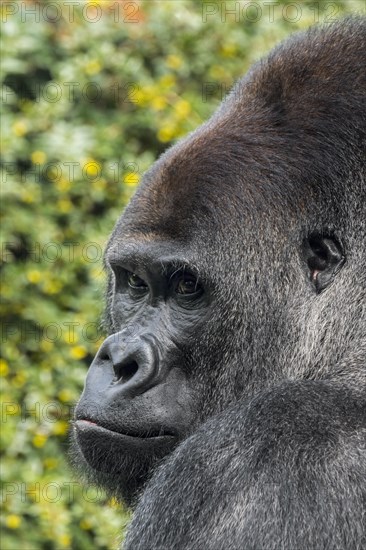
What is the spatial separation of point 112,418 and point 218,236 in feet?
2.28

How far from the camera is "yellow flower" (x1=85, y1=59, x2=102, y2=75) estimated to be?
23.5 ft

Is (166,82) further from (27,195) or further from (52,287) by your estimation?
(52,287)

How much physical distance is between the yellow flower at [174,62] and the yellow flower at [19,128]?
1.27m

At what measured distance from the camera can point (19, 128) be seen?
22.3 feet

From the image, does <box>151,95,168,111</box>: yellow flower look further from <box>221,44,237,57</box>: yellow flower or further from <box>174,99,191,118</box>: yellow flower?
<box>221,44,237,57</box>: yellow flower

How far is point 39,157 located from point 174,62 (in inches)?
53.1

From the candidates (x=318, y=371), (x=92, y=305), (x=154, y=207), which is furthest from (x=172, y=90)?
(x=318, y=371)

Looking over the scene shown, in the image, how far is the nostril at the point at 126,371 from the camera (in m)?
3.51

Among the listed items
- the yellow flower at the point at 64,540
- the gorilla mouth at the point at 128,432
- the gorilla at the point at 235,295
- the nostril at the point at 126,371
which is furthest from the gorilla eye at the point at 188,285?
the yellow flower at the point at 64,540

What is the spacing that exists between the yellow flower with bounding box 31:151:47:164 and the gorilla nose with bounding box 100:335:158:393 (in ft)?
11.4

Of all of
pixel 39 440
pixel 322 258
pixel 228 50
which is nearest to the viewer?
pixel 322 258

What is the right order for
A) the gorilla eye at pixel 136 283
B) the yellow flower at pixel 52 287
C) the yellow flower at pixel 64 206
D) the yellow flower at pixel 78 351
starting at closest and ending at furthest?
the gorilla eye at pixel 136 283 → the yellow flower at pixel 78 351 → the yellow flower at pixel 52 287 → the yellow flower at pixel 64 206

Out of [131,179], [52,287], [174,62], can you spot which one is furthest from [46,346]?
[174,62]

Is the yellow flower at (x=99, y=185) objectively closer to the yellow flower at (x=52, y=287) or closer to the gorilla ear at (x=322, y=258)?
the yellow flower at (x=52, y=287)
